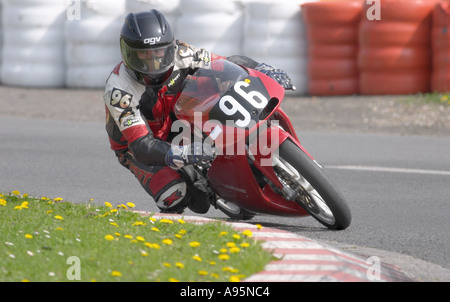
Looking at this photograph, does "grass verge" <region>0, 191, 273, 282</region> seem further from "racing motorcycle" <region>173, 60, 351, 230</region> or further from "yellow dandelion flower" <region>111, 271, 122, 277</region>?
"racing motorcycle" <region>173, 60, 351, 230</region>

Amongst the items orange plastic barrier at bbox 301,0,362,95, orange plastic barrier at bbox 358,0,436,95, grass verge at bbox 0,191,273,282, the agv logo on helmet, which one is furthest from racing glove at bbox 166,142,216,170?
orange plastic barrier at bbox 301,0,362,95

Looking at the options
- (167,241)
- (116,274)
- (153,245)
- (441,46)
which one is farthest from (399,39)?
(116,274)

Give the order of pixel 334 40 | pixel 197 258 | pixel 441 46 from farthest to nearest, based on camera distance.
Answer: pixel 334 40 < pixel 441 46 < pixel 197 258

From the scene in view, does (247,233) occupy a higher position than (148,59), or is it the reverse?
(148,59)

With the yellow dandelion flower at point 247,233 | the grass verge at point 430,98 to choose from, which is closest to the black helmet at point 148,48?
the yellow dandelion flower at point 247,233

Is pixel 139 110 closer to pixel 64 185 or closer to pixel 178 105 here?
pixel 178 105

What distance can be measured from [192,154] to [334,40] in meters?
7.49

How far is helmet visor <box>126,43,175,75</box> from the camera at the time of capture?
5176 mm

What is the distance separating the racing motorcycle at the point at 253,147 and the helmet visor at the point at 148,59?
0.21 metres

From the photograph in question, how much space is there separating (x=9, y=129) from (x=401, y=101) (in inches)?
214

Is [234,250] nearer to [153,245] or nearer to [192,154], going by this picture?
[153,245]

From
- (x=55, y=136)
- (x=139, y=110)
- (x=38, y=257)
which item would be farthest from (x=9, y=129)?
(x=38, y=257)

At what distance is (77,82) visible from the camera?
13750 millimetres

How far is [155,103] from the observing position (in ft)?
17.8
